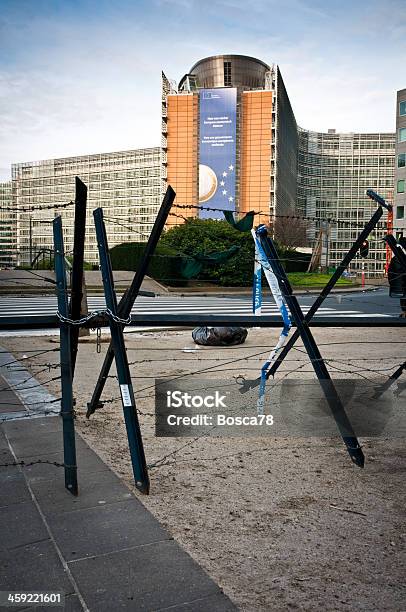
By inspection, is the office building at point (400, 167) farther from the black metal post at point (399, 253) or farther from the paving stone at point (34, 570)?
the paving stone at point (34, 570)

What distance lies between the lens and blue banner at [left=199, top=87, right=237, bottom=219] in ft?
296

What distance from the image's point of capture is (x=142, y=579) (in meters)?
2.61

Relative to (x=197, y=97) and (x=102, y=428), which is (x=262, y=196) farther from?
(x=102, y=428)

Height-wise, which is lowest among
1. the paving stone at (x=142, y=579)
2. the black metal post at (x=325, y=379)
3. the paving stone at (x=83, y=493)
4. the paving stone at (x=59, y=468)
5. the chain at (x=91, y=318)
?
the paving stone at (x=59, y=468)

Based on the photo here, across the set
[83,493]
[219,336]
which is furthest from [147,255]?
[219,336]

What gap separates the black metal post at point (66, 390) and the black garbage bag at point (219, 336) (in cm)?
759

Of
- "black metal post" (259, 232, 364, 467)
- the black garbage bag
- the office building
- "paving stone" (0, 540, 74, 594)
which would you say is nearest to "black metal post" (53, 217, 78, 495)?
"paving stone" (0, 540, 74, 594)

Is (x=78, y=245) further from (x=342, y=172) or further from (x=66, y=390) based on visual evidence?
(x=342, y=172)

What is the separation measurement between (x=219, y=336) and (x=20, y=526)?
8511 mm

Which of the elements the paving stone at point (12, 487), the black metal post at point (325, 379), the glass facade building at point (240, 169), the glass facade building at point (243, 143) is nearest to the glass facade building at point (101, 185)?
the glass facade building at point (240, 169)

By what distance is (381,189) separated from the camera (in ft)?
374

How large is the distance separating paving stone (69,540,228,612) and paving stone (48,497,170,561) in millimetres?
94

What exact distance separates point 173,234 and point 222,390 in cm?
3701

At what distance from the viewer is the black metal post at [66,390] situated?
3.64m
